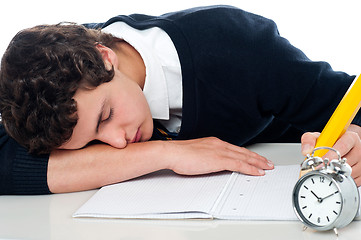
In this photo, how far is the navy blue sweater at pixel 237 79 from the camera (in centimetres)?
121

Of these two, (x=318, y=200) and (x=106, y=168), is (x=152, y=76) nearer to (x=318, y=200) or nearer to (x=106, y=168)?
(x=106, y=168)

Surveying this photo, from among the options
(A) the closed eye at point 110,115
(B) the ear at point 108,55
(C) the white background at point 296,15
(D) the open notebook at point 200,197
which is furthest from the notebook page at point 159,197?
(C) the white background at point 296,15

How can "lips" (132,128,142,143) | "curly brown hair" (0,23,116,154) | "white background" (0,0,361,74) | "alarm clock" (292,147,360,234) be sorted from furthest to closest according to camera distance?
"white background" (0,0,361,74) → "lips" (132,128,142,143) → "curly brown hair" (0,23,116,154) → "alarm clock" (292,147,360,234)

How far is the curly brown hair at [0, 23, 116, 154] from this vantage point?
109 centimetres

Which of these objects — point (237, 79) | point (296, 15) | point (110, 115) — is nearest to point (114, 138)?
point (110, 115)

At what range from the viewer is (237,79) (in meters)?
1.24

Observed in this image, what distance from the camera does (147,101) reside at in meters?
1.26

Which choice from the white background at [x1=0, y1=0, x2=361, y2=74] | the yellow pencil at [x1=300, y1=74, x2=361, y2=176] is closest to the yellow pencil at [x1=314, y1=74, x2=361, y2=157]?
the yellow pencil at [x1=300, y1=74, x2=361, y2=176]

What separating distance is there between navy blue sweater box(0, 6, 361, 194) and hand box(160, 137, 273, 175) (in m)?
0.14

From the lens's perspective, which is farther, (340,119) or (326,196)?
(340,119)

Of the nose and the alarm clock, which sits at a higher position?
the alarm clock

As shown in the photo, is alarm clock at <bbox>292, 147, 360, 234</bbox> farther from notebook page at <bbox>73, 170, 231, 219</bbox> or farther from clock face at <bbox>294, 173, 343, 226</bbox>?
notebook page at <bbox>73, 170, 231, 219</bbox>

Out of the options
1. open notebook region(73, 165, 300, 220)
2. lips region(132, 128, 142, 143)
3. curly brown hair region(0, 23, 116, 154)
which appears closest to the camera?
open notebook region(73, 165, 300, 220)

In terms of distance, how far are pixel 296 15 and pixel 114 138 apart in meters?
1.02
